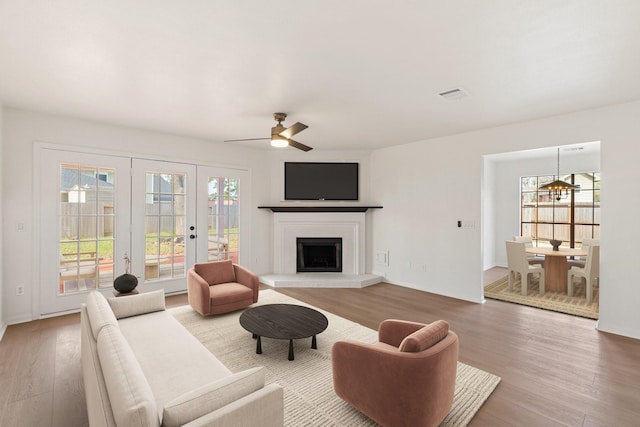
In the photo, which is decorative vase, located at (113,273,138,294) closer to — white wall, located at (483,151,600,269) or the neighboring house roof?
the neighboring house roof

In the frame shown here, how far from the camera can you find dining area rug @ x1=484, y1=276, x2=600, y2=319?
4.40 m

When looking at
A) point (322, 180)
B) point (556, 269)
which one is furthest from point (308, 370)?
point (556, 269)

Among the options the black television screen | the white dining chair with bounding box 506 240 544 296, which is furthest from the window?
the black television screen

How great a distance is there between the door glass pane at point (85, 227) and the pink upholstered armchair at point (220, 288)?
1.48 metres

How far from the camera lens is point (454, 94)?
3324 millimetres

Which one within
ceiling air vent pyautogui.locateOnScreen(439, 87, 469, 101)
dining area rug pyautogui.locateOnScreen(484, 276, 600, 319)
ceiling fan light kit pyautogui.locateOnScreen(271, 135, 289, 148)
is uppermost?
ceiling air vent pyautogui.locateOnScreen(439, 87, 469, 101)

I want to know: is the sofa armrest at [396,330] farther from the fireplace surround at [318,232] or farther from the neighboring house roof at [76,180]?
the neighboring house roof at [76,180]

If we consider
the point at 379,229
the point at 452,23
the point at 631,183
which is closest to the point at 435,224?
the point at 379,229

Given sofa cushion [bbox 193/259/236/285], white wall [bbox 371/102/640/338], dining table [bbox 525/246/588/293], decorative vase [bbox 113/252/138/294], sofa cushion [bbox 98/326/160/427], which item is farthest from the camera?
dining table [bbox 525/246/588/293]

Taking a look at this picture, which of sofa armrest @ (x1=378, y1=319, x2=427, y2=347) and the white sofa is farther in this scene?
sofa armrest @ (x1=378, y1=319, x2=427, y2=347)

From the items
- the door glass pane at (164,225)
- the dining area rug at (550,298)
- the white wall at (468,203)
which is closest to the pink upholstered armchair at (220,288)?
the door glass pane at (164,225)

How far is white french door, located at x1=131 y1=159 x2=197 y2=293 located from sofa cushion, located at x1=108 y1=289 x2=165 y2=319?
2049 mm

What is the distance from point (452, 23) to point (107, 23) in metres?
2.35

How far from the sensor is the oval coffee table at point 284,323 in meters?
2.94
